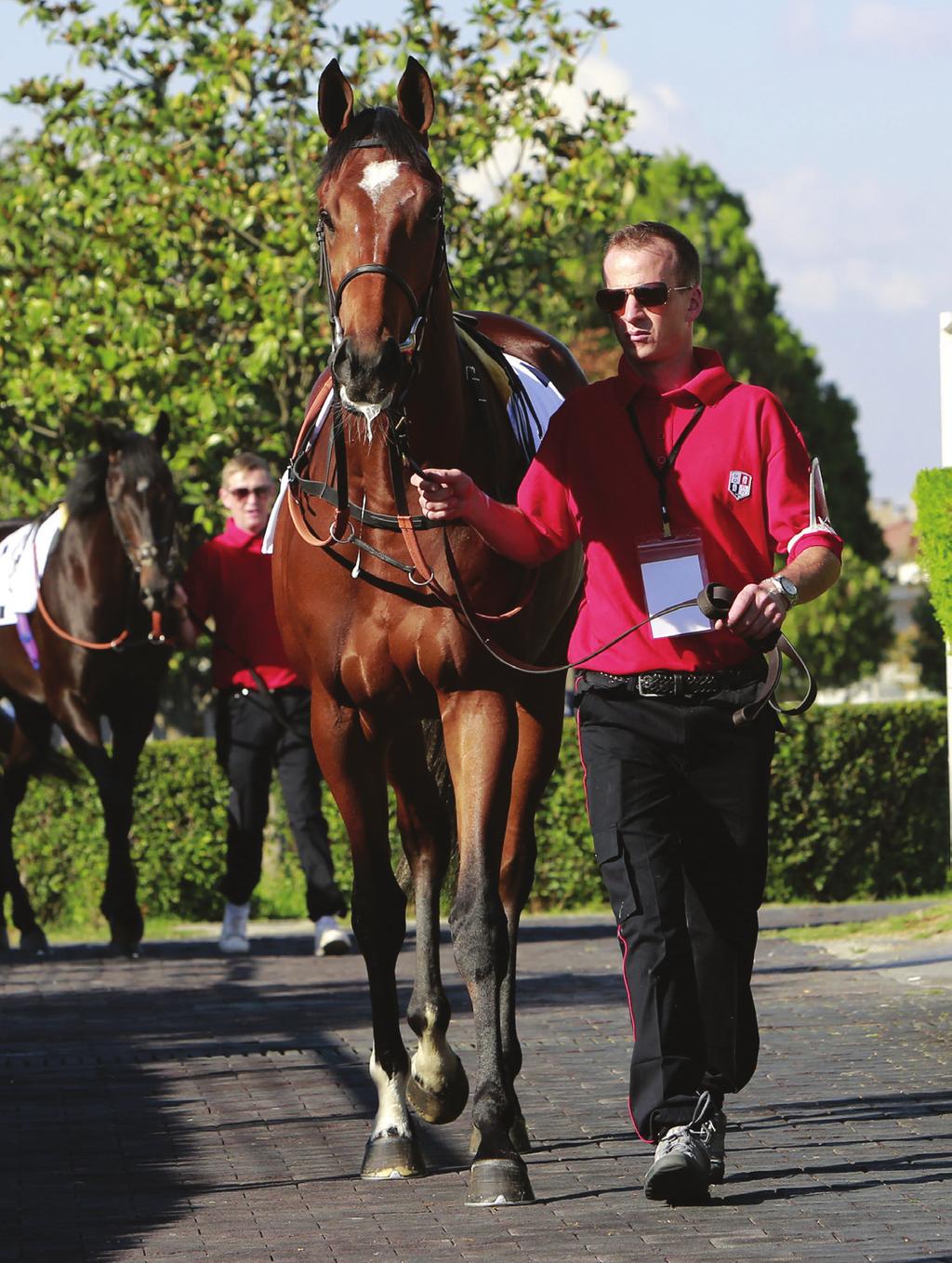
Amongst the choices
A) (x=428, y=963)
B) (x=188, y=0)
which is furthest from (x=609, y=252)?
(x=188, y=0)

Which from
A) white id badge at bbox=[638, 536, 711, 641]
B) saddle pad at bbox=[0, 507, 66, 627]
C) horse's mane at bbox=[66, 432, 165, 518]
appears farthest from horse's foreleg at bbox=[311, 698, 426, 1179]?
saddle pad at bbox=[0, 507, 66, 627]

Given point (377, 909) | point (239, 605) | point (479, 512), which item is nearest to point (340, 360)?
point (479, 512)

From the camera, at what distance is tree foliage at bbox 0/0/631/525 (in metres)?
13.6

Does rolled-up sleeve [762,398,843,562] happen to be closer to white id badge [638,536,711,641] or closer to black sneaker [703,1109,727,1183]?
white id badge [638,536,711,641]

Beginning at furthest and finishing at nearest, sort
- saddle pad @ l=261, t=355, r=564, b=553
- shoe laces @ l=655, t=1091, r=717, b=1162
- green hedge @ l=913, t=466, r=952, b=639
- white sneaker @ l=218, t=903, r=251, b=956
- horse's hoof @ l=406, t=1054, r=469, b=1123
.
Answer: white sneaker @ l=218, t=903, r=251, b=956
green hedge @ l=913, t=466, r=952, b=639
saddle pad @ l=261, t=355, r=564, b=553
horse's hoof @ l=406, t=1054, r=469, b=1123
shoe laces @ l=655, t=1091, r=717, b=1162

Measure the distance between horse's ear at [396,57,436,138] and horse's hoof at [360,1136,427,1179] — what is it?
2.60 meters

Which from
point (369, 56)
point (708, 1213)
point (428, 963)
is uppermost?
point (369, 56)

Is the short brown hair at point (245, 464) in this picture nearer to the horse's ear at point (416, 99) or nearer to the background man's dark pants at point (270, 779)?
the background man's dark pants at point (270, 779)

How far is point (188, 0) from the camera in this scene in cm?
1429

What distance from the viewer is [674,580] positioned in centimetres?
492

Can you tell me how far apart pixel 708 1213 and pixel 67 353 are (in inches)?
404

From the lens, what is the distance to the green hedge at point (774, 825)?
532 inches

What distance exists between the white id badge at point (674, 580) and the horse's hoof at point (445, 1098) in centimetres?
Result: 157

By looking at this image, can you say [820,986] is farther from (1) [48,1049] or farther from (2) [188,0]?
(2) [188,0]
